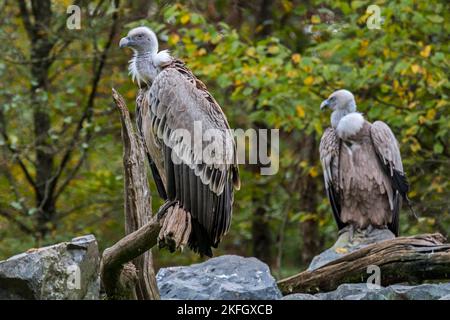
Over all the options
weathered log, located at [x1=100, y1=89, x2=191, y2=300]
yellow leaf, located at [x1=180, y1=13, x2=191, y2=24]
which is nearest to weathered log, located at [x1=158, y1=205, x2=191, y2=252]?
weathered log, located at [x1=100, y1=89, x2=191, y2=300]

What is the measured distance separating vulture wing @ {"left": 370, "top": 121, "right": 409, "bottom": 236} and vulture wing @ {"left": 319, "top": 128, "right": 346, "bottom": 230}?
0.43 metres

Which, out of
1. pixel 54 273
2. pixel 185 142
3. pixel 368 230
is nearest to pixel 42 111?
pixel 368 230

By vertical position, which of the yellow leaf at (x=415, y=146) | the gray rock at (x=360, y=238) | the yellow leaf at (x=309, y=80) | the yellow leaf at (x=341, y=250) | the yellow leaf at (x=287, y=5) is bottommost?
the gray rock at (x=360, y=238)

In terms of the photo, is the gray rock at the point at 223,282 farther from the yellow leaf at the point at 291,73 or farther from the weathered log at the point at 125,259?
the yellow leaf at the point at 291,73

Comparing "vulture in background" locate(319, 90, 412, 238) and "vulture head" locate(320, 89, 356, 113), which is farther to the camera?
"vulture head" locate(320, 89, 356, 113)

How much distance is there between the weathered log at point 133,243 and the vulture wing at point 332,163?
3.82m

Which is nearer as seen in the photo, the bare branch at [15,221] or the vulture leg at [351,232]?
the vulture leg at [351,232]

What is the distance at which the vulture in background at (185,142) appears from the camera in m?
6.66

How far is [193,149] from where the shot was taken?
6.90 metres

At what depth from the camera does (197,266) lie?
23.9 ft

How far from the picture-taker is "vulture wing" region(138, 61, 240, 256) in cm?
666

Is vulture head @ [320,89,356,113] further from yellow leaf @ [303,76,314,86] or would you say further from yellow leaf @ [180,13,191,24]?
yellow leaf @ [180,13,191,24]

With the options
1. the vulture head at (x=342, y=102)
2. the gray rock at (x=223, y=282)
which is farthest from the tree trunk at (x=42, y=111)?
the gray rock at (x=223, y=282)

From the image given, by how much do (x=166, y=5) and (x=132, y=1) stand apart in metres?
1.64
